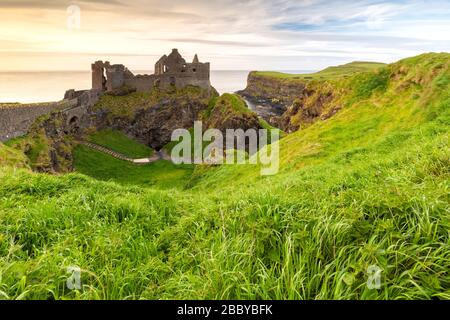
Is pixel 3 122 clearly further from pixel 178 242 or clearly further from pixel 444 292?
pixel 444 292

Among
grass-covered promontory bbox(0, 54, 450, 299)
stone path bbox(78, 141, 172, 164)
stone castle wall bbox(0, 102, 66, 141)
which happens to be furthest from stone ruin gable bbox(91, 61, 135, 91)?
grass-covered promontory bbox(0, 54, 450, 299)

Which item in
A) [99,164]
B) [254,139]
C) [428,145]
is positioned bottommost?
[99,164]

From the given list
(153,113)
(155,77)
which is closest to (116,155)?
(153,113)

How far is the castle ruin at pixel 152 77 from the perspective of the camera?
7700 centimetres

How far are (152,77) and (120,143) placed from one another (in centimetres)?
1792

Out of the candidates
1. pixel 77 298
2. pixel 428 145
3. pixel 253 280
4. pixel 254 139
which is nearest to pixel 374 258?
pixel 253 280

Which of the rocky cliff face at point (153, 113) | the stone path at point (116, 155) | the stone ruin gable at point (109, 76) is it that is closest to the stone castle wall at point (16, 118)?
the stone path at point (116, 155)

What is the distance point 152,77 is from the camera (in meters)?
76.9

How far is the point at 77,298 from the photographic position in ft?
16.0

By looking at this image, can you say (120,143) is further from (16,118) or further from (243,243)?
(243,243)

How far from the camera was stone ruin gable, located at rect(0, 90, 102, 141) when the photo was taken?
4088 centimetres

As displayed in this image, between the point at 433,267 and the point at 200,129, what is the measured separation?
63920 mm

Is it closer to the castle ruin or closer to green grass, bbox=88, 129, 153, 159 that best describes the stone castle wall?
→ green grass, bbox=88, 129, 153, 159
